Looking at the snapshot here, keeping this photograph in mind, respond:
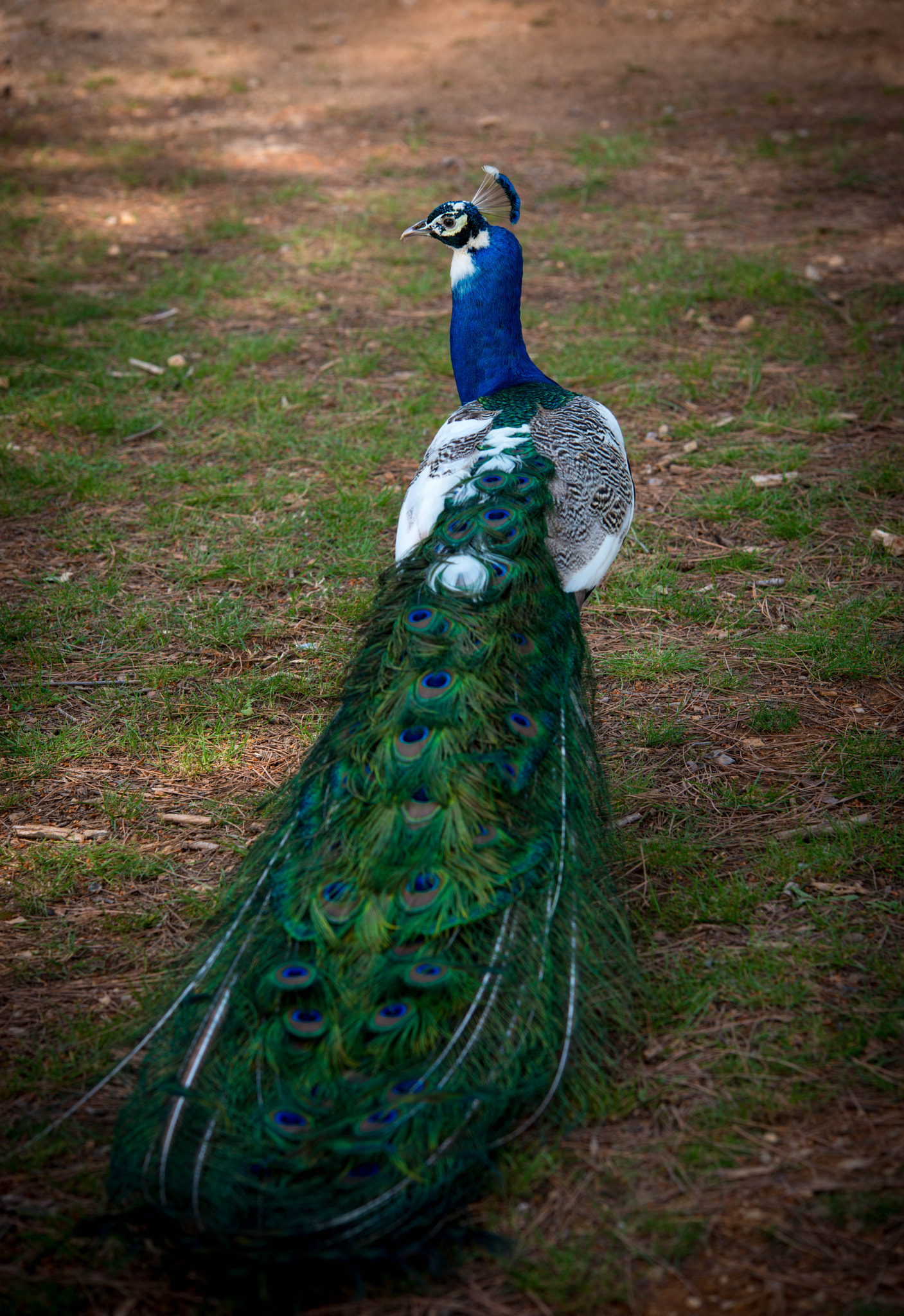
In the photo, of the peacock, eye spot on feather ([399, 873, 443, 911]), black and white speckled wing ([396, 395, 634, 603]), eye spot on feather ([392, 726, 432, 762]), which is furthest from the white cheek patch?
eye spot on feather ([399, 873, 443, 911])

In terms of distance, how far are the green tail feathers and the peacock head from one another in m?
1.74

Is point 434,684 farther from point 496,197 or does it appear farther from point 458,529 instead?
point 496,197

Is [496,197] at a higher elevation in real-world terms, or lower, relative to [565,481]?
higher

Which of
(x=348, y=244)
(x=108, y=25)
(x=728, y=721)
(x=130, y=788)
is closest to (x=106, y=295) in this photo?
(x=348, y=244)

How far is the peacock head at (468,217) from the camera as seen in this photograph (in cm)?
393

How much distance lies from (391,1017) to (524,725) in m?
0.76

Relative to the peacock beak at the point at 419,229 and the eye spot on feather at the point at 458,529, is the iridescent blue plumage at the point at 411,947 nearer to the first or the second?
the eye spot on feather at the point at 458,529

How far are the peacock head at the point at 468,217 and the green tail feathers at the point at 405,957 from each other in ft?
5.71

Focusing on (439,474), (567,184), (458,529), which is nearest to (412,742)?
(458,529)

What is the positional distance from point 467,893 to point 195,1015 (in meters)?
0.61

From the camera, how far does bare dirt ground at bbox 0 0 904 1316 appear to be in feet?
6.71

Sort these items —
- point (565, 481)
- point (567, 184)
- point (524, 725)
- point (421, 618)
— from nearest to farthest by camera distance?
point (524, 725)
point (421, 618)
point (565, 481)
point (567, 184)

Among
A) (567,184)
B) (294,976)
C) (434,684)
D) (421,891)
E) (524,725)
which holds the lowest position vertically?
(294,976)

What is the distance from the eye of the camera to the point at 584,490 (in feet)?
11.0
